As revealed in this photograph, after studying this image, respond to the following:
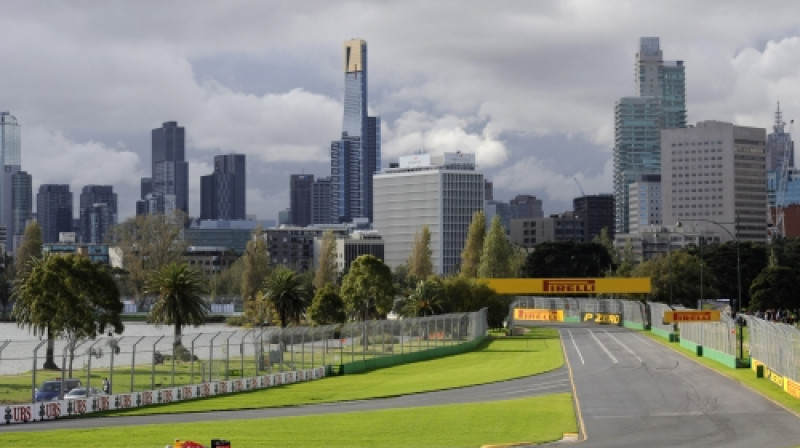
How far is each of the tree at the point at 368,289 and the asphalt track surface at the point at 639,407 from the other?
2047 inches

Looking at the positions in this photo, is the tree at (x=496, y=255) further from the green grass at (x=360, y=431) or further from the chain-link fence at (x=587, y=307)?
the green grass at (x=360, y=431)

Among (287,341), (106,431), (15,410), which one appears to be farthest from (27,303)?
(106,431)

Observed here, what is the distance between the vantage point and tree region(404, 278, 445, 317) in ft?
423

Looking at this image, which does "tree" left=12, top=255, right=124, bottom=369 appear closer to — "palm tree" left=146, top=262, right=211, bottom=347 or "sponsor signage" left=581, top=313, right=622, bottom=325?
"palm tree" left=146, top=262, right=211, bottom=347

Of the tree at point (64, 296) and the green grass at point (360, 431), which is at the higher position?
the tree at point (64, 296)

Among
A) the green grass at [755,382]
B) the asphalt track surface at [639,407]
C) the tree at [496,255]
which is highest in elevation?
the tree at [496,255]

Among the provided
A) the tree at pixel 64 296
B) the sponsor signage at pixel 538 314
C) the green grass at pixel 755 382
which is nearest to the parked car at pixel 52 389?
the green grass at pixel 755 382

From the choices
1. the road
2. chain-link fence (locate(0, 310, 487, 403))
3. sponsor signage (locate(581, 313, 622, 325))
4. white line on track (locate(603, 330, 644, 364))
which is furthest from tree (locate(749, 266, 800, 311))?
chain-link fence (locate(0, 310, 487, 403))

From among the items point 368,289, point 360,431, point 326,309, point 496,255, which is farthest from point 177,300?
point 496,255

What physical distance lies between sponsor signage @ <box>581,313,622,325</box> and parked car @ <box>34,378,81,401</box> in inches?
4230

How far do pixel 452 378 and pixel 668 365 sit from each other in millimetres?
16112

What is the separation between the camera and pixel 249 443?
138 feet

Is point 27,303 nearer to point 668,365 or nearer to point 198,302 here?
point 198,302

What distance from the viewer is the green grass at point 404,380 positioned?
195 feet
